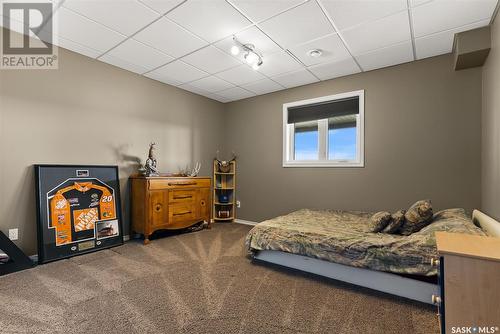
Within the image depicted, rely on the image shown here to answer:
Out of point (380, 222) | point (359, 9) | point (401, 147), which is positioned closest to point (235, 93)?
point (359, 9)

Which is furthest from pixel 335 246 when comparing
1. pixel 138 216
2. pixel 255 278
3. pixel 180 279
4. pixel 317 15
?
pixel 138 216

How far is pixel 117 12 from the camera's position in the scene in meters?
2.24

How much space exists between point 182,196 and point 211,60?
6.71ft

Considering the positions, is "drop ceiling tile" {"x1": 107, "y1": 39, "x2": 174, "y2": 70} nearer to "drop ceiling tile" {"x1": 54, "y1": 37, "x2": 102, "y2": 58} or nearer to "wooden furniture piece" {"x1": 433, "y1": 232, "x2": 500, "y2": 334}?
"drop ceiling tile" {"x1": 54, "y1": 37, "x2": 102, "y2": 58}

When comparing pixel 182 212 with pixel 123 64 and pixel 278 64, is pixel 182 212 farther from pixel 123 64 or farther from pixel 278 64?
pixel 278 64

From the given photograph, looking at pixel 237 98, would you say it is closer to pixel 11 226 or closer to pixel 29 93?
pixel 29 93

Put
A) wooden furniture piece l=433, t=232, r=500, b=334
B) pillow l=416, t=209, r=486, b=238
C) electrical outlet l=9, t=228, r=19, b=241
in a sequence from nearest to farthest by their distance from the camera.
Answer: wooden furniture piece l=433, t=232, r=500, b=334 → pillow l=416, t=209, r=486, b=238 → electrical outlet l=9, t=228, r=19, b=241

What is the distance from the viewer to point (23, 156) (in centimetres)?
263

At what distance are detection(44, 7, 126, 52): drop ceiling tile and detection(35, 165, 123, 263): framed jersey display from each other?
1.49m

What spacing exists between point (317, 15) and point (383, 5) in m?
0.57

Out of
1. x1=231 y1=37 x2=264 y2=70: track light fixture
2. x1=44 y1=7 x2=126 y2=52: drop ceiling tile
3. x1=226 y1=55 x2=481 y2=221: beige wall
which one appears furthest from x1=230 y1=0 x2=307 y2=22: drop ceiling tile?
x1=226 y1=55 x2=481 y2=221: beige wall

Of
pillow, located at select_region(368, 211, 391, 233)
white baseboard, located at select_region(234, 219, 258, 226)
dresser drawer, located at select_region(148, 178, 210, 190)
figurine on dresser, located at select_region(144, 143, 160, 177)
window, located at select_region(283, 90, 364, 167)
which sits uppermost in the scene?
window, located at select_region(283, 90, 364, 167)

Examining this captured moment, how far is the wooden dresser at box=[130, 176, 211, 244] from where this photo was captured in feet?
10.8

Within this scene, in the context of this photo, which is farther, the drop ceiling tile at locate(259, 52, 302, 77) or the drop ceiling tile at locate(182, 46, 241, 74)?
the drop ceiling tile at locate(259, 52, 302, 77)
